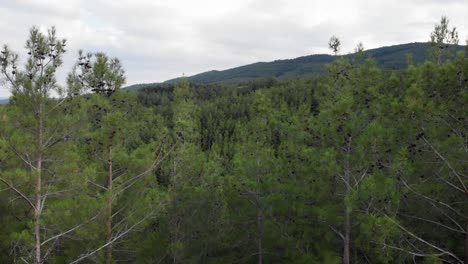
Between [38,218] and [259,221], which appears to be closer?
[38,218]

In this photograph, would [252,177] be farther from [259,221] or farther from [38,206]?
[38,206]

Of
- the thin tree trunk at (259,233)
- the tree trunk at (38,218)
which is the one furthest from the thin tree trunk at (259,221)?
the tree trunk at (38,218)

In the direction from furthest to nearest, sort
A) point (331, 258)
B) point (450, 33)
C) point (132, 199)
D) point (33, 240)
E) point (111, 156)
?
1. point (450, 33)
2. point (132, 199)
3. point (111, 156)
4. point (331, 258)
5. point (33, 240)

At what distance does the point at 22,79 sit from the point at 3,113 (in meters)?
0.84

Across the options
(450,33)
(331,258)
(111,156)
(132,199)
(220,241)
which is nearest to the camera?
(331,258)

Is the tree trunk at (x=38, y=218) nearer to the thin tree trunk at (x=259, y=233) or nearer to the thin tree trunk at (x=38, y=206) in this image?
the thin tree trunk at (x=38, y=206)

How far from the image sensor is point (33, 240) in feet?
25.2

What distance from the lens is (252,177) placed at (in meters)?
12.5

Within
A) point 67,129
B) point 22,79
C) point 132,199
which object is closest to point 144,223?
point 132,199

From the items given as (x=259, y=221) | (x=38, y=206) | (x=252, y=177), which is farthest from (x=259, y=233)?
(x=38, y=206)

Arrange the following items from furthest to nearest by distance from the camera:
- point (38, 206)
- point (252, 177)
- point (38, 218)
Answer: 1. point (252, 177)
2. point (38, 206)
3. point (38, 218)

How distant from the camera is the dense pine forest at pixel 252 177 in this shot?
776 centimetres

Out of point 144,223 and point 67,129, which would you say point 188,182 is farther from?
point 67,129

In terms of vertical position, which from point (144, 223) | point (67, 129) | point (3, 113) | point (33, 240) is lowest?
point (144, 223)
